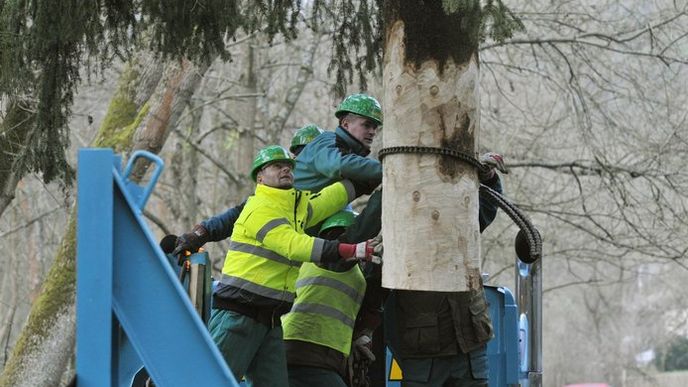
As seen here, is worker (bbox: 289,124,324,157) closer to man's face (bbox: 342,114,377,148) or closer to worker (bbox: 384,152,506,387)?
man's face (bbox: 342,114,377,148)

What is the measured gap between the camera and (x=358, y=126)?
595 centimetres

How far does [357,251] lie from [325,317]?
0.75m

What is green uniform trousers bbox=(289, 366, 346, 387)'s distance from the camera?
575 cm

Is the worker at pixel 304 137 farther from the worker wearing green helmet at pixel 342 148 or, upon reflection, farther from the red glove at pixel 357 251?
the red glove at pixel 357 251

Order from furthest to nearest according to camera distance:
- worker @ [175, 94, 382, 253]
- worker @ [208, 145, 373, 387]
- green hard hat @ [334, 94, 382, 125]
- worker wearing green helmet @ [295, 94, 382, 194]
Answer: green hard hat @ [334, 94, 382, 125]
worker wearing green helmet @ [295, 94, 382, 194]
worker @ [175, 94, 382, 253]
worker @ [208, 145, 373, 387]

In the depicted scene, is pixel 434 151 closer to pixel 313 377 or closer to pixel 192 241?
pixel 313 377

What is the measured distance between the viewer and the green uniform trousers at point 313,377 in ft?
18.9

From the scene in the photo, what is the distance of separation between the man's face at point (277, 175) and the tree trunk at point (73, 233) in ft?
17.5

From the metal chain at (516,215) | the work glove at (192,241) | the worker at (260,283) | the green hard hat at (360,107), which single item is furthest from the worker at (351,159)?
the work glove at (192,241)

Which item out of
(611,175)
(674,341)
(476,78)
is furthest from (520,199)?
(674,341)

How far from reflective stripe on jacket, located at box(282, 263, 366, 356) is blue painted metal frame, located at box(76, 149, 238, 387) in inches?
87.2

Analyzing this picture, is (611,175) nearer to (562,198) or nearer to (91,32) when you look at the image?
(562,198)

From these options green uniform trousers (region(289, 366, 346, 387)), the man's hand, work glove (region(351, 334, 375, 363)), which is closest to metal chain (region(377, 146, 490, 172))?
the man's hand

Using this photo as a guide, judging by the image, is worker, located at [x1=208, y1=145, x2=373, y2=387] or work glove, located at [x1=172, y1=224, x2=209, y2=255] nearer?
worker, located at [x1=208, y1=145, x2=373, y2=387]
